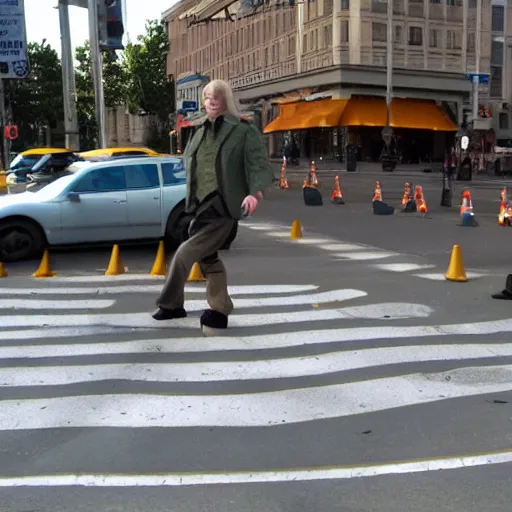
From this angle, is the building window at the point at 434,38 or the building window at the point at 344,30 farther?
the building window at the point at 434,38

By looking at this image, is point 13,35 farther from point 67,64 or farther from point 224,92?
point 224,92

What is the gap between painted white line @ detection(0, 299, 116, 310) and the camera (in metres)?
7.79

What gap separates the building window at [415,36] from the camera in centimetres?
4766

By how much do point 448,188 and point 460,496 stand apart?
688 inches

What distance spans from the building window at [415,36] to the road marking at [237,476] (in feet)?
154

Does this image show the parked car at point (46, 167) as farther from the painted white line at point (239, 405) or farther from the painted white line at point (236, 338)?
the painted white line at point (239, 405)

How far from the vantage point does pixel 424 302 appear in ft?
25.9

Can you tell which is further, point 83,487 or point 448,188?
point 448,188

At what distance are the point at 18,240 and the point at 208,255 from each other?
219 inches

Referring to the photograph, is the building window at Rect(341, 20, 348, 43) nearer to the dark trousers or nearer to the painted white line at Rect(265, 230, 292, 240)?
the painted white line at Rect(265, 230, 292, 240)

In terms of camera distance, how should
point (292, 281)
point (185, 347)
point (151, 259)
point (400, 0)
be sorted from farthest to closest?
point (400, 0) → point (151, 259) → point (292, 281) → point (185, 347)

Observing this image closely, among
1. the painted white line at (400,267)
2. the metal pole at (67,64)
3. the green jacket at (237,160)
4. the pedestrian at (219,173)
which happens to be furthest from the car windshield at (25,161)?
the green jacket at (237,160)

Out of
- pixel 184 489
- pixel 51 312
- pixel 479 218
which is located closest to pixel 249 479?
pixel 184 489

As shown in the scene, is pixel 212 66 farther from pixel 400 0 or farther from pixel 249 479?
pixel 249 479
